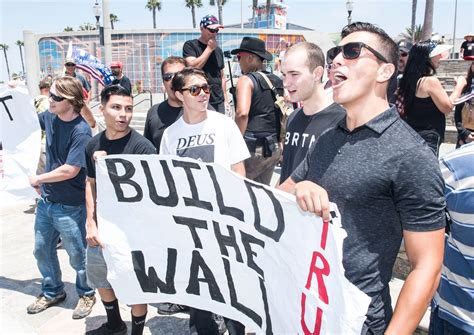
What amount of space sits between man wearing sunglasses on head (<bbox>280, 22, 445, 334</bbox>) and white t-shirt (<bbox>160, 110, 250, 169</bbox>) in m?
1.21

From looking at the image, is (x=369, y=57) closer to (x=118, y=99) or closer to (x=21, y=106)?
(x=118, y=99)

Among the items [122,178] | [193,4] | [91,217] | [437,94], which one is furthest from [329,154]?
[193,4]

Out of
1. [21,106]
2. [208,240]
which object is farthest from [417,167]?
[21,106]

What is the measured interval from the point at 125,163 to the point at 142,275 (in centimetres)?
69

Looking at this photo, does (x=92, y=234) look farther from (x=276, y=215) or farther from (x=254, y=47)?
(x=254, y=47)

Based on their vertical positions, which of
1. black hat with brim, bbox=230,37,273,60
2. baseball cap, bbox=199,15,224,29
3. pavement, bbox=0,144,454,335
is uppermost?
baseball cap, bbox=199,15,224,29

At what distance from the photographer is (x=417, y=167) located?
1.35 meters

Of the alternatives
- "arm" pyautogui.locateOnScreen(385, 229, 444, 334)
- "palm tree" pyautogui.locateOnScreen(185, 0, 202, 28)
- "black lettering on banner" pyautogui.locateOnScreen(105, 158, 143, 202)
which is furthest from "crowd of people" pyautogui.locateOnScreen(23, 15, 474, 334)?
"palm tree" pyautogui.locateOnScreen(185, 0, 202, 28)

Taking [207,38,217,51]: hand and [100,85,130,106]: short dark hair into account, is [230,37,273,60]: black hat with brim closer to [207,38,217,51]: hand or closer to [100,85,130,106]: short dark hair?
[207,38,217,51]: hand

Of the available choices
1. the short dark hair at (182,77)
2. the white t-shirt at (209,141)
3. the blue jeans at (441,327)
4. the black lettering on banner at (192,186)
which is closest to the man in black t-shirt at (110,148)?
the white t-shirt at (209,141)

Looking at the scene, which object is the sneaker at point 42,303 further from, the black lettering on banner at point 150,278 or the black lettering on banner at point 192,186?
the black lettering on banner at point 192,186

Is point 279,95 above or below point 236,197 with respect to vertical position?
above

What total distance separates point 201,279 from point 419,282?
1276 millimetres

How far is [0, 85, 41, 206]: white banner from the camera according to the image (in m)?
3.82
